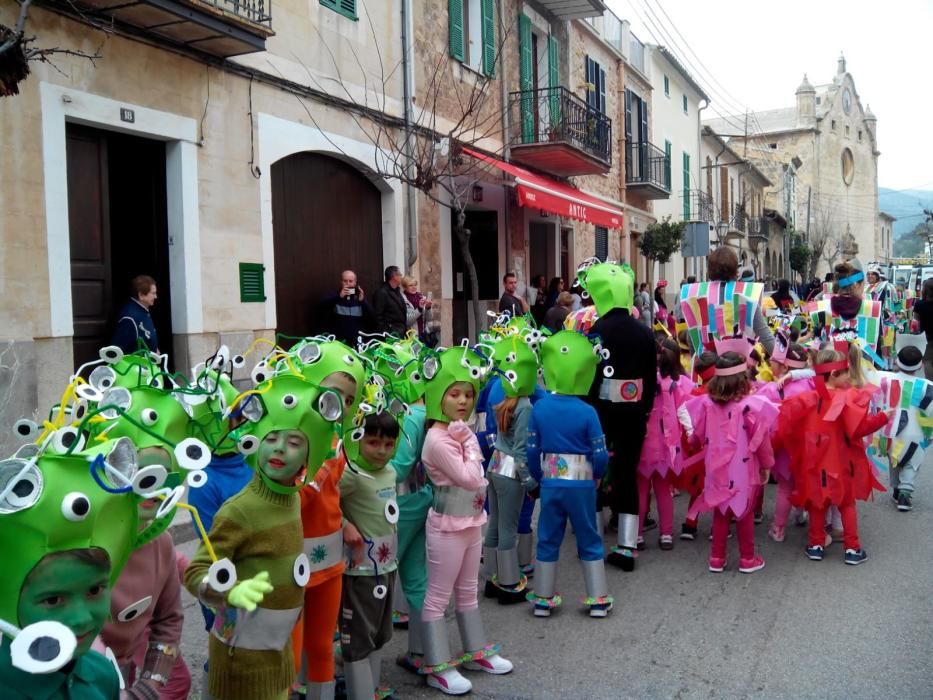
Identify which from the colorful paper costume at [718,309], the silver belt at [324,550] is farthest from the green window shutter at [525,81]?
the silver belt at [324,550]

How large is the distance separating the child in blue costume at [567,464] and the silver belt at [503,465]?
0.44ft

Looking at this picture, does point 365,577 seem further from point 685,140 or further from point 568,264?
point 685,140

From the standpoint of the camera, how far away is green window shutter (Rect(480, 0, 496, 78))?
14695mm

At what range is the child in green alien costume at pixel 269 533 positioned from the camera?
2814 mm

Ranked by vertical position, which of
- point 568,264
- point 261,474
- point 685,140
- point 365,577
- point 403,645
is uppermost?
point 685,140

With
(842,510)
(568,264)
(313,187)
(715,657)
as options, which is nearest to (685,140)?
(568,264)

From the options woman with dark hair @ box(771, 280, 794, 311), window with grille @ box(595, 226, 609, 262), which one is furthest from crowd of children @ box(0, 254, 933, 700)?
window with grille @ box(595, 226, 609, 262)

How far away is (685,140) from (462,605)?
27.8 meters

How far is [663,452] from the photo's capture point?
599 cm

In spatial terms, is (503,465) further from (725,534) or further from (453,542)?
(725,534)

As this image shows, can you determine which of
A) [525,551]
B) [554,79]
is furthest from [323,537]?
[554,79]

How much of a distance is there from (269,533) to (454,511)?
1349 mm

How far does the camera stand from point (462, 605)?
13.6ft

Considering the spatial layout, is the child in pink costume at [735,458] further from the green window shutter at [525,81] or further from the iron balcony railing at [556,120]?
the green window shutter at [525,81]
